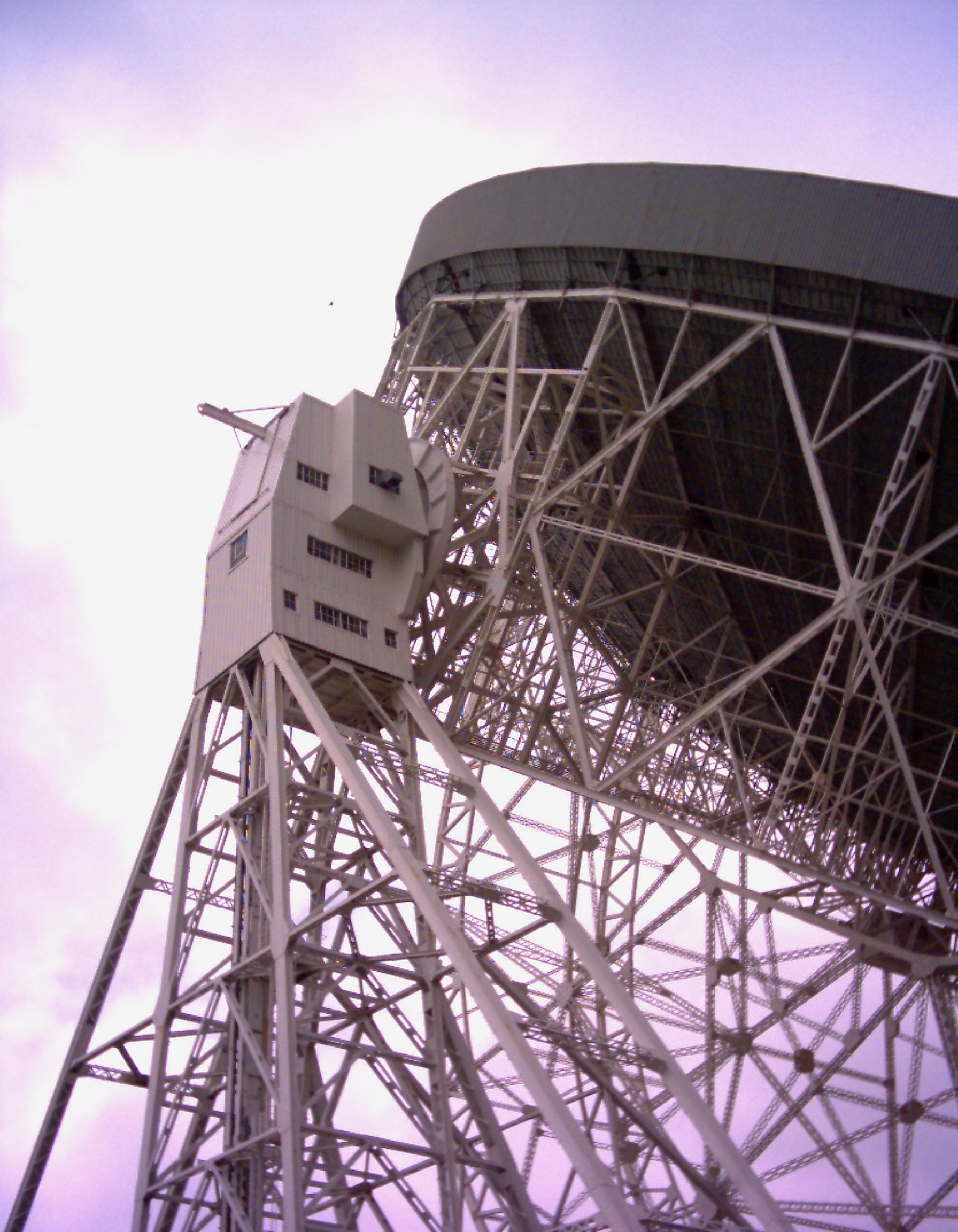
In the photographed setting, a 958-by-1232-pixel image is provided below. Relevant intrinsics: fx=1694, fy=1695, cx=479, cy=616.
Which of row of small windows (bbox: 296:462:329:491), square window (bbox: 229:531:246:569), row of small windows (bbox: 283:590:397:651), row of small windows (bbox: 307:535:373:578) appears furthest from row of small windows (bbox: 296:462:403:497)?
row of small windows (bbox: 283:590:397:651)

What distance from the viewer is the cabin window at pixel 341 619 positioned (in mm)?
28281

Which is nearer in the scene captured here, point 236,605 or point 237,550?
point 236,605

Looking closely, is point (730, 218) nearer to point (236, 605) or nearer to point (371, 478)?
point (371, 478)

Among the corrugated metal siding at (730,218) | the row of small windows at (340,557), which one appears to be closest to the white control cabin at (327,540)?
the row of small windows at (340,557)

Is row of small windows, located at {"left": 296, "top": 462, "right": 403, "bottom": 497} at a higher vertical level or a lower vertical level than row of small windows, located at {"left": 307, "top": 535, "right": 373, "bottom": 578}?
higher

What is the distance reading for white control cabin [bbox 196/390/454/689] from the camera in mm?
28188

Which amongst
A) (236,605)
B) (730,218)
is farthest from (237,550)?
(730,218)

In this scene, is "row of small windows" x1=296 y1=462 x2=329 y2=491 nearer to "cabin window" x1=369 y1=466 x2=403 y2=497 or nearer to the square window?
"cabin window" x1=369 y1=466 x2=403 y2=497

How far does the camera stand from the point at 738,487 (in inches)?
1241

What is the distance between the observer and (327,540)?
95.2 ft

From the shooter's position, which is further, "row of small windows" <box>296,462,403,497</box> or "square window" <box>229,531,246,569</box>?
"row of small windows" <box>296,462,403,497</box>

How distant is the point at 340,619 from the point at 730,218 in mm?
9233

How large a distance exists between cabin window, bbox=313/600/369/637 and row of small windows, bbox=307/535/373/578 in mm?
903

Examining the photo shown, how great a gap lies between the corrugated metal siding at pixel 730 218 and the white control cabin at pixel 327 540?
4.55 m
